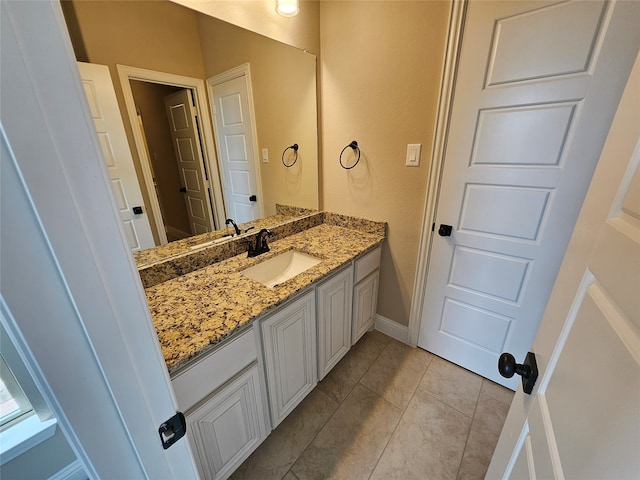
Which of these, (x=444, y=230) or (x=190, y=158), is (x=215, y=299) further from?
(x=444, y=230)

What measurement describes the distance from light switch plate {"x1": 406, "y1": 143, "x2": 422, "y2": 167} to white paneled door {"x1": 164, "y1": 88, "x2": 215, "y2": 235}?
3.90 ft

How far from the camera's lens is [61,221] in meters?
0.30

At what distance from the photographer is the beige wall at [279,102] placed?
1.30 meters

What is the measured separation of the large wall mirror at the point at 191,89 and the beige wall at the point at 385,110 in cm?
20

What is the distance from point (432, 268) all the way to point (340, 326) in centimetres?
72

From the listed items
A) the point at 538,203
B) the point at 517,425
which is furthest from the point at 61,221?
the point at 538,203

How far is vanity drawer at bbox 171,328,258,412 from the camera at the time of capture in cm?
81

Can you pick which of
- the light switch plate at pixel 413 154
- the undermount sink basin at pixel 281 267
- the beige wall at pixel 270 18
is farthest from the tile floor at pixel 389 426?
the beige wall at pixel 270 18

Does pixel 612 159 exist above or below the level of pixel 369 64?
below

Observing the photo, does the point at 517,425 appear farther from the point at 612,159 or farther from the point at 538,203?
the point at 538,203

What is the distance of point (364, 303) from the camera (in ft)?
5.94

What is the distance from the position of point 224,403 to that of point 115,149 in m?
1.07

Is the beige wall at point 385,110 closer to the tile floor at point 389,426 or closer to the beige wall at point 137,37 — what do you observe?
the tile floor at point 389,426

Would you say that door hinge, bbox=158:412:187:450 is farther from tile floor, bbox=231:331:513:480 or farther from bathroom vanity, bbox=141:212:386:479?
tile floor, bbox=231:331:513:480
